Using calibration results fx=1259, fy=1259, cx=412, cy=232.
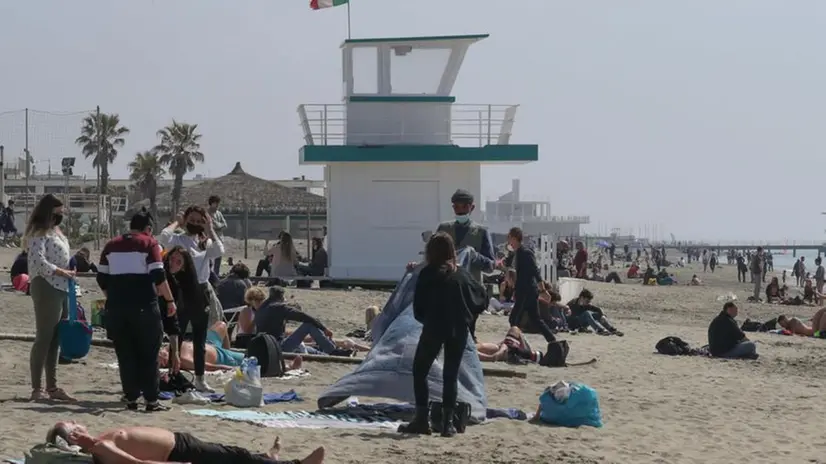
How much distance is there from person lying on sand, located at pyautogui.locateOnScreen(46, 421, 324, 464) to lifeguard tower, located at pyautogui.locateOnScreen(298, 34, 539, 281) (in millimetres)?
18851

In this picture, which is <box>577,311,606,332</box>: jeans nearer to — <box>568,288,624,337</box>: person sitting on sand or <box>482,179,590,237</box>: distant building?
<box>568,288,624,337</box>: person sitting on sand

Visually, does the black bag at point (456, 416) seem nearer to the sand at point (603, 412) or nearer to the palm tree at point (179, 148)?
the sand at point (603, 412)

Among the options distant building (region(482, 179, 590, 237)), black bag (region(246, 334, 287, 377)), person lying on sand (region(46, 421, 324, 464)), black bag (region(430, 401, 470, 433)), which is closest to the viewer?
person lying on sand (region(46, 421, 324, 464))

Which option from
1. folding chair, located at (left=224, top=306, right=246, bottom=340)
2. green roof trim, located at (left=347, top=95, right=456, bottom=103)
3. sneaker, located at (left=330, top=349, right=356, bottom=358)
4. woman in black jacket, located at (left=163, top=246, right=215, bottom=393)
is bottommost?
sneaker, located at (left=330, top=349, right=356, bottom=358)

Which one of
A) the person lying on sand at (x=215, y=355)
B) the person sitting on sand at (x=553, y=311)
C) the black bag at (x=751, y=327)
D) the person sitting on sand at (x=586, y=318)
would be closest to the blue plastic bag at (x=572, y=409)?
the person lying on sand at (x=215, y=355)

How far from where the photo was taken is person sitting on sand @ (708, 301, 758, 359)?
16.5m

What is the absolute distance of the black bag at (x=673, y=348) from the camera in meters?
16.6

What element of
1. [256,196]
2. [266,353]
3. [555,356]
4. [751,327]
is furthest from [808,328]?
[256,196]

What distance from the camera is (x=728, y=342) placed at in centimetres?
1653

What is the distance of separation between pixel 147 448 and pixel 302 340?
698cm

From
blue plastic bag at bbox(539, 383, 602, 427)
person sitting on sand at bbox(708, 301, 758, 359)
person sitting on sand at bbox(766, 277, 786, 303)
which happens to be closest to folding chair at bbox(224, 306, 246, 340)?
blue plastic bag at bbox(539, 383, 602, 427)

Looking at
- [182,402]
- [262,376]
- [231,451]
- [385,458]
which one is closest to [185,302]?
[182,402]

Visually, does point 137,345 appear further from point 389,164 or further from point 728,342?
point 389,164

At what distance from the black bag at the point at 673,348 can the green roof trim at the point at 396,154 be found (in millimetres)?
9462
